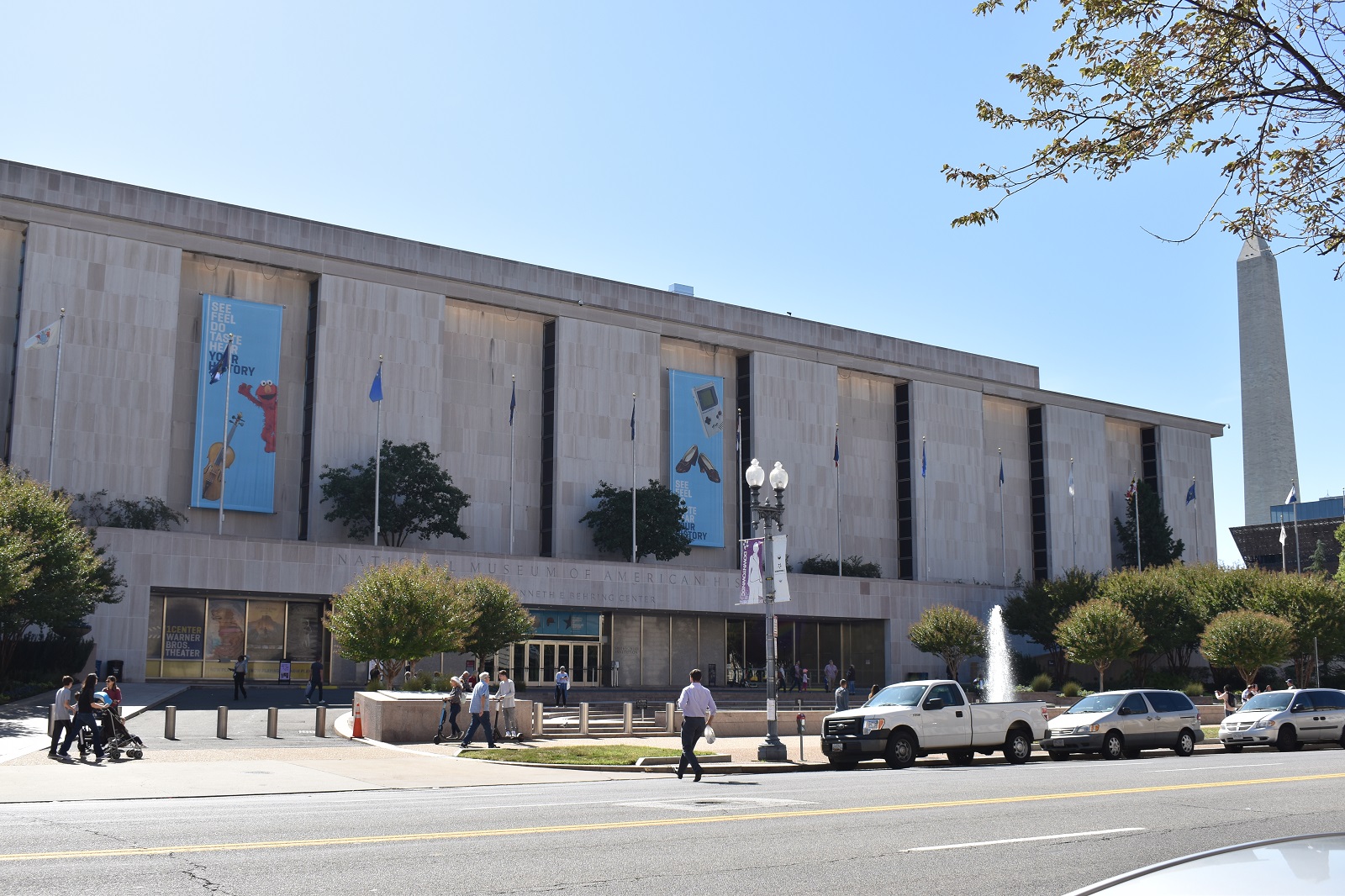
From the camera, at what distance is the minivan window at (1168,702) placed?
27781mm

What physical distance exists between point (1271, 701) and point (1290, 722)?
1.09 m

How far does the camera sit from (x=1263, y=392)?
373 feet

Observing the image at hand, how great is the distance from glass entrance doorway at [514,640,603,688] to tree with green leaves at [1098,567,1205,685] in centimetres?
2558

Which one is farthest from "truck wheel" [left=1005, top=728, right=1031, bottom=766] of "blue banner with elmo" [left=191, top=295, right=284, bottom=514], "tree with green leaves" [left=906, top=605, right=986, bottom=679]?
"blue banner with elmo" [left=191, top=295, right=284, bottom=514]

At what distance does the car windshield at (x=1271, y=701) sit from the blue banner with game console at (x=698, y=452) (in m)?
39.9

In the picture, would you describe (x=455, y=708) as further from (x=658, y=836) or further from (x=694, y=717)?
(x=658, y=836)

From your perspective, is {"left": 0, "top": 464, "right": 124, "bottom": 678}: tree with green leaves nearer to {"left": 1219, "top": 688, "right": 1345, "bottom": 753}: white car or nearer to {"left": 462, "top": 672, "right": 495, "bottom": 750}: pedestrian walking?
{"left": 462, "top": 672, "right": 495, "bottom": 750}: pedestrian walking

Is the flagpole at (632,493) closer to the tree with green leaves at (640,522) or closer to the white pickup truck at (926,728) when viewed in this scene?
the tree with green leaves at (640,522)

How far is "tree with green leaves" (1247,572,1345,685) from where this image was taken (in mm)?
54469

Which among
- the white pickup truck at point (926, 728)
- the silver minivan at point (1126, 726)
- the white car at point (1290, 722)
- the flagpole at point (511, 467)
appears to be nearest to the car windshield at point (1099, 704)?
the silver minivan at point (1126, 726)

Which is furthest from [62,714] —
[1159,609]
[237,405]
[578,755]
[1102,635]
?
[1159,609]

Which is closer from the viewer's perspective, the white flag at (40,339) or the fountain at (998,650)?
the white flag at (40,339)

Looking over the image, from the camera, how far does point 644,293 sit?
70062mm

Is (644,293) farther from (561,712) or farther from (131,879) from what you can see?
(131,879)
